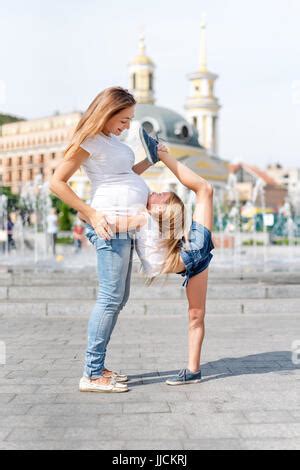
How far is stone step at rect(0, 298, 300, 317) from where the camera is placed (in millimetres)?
7840

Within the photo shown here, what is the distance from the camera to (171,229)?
3854 millimetres

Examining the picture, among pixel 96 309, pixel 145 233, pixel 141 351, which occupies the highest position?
pixel 145 233

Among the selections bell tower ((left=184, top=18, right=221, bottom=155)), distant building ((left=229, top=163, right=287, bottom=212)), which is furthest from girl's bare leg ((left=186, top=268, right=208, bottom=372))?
distant building ((left=229, top=163, right=287, bottom=212))

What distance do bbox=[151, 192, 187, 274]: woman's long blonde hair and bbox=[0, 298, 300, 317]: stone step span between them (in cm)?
397

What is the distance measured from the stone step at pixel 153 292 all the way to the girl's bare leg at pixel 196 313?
15.0 ft

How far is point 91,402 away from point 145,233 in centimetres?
96

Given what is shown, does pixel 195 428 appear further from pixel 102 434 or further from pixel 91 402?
pixel 91 402

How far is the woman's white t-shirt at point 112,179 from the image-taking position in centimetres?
387

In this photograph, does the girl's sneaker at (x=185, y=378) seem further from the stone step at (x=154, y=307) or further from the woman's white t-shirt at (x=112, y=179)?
the stone step at (x=154, y=307)

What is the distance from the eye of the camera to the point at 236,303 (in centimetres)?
801

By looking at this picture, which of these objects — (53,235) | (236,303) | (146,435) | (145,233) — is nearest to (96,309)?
(145,233)

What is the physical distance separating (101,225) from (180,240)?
0.47 meters

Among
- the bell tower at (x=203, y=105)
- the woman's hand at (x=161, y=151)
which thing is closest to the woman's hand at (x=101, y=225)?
the woman's hand at (x=161, y=151)

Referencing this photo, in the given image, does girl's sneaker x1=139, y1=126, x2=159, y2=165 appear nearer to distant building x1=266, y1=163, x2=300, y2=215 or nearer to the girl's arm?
the girl's arm
